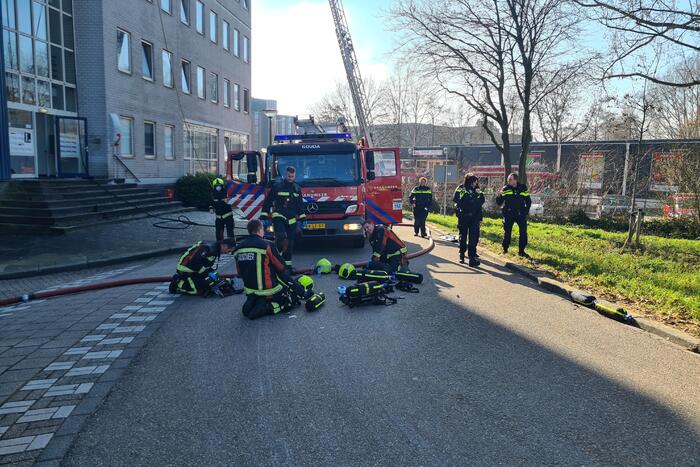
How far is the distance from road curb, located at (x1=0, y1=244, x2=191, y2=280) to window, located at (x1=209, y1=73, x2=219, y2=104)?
1832 cm

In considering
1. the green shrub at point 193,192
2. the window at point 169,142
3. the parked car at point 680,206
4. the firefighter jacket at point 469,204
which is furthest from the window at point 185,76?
the parked car at point 680,206

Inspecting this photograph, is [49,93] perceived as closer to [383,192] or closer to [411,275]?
[383,192]

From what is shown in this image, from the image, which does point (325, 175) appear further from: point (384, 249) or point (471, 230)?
point (384, 249)

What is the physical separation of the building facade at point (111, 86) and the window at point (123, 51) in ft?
0.13

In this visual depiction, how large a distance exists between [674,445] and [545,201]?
19.0m

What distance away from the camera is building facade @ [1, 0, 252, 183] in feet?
52.1

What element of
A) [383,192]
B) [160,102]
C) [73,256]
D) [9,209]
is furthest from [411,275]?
[160,102]

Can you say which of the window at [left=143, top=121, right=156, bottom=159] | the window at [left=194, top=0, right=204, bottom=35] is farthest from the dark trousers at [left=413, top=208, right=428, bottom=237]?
the window at [left=194, top=0, right=204, bottom=35]

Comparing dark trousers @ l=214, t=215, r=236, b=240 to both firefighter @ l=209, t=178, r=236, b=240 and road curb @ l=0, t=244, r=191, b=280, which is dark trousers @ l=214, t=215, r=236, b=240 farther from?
road curb @ l=0, t=244, r=191, b=280

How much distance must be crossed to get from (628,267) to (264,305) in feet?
23.2

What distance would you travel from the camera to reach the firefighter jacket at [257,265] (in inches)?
266

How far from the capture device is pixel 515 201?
37.3 ft

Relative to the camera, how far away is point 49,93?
1677 centimetres

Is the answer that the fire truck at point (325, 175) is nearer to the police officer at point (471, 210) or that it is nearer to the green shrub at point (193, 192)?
the police officer at point (471, 210)
